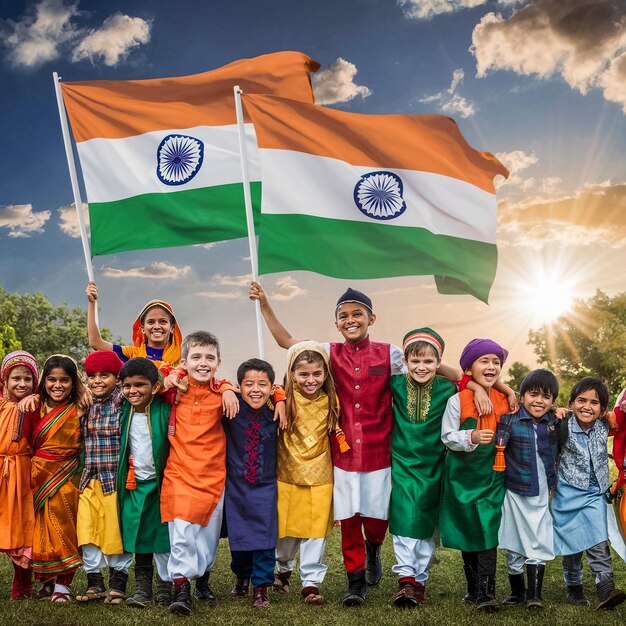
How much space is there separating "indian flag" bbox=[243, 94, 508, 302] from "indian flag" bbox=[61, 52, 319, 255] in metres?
0.50

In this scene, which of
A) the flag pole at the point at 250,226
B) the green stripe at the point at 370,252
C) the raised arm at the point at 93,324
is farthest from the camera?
the green stripe at the point at 370,252

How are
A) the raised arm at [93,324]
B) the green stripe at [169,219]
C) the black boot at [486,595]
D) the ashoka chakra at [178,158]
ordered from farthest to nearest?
the ashoka chakra at [178,158]
the green stripe at [169,219]
the raised arm at [93,324]
the black boot at [486,595]

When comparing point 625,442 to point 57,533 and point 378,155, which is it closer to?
point 378,155

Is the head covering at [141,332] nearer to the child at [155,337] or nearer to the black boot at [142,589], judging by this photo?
the child at [155,337]

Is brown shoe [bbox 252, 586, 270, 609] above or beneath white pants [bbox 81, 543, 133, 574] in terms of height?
beneath

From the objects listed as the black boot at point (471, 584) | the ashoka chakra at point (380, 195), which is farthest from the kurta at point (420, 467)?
the ashoka chakra at point (380, 195)

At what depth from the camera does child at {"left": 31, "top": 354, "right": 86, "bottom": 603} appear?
568cm

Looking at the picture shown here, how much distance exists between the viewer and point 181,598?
516cm

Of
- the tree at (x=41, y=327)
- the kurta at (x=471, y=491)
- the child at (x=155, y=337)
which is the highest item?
the tree at (x=41, y=327)

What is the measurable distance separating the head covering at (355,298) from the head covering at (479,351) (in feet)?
2.73

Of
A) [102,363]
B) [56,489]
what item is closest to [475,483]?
[102,363]

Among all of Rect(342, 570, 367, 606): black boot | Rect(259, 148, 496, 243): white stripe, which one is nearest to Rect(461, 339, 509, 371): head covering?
Rect(342, 570, 367, 606): black boot

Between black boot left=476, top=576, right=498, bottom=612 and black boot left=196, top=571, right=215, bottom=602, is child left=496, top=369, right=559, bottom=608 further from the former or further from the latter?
black boot left=196, top=571, right=215, bottom=602

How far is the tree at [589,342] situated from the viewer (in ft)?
156
